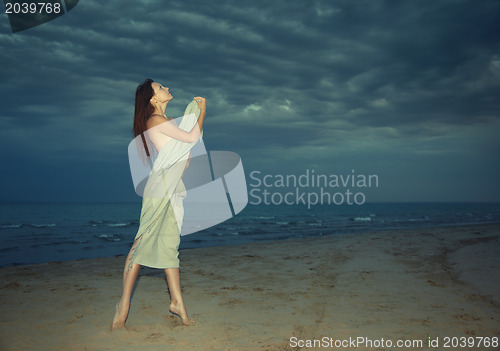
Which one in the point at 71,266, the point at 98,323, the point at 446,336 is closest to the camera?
the point at 446,336

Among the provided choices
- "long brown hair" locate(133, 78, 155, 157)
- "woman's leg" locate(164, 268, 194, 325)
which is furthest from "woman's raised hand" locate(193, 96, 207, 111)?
"woman's leg" locate(164, 268, 194, 325)

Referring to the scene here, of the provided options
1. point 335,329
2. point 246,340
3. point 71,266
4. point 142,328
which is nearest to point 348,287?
point 335,329

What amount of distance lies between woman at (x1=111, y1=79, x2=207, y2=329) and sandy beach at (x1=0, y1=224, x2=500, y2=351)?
1.51 ft

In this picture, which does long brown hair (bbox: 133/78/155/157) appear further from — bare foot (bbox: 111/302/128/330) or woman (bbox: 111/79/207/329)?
bare foot (bbox: 111/302/128/330)

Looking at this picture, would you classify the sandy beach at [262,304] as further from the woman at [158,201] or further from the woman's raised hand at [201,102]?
the woman's raised hand at [201,102]

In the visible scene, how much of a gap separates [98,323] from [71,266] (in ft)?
15.1

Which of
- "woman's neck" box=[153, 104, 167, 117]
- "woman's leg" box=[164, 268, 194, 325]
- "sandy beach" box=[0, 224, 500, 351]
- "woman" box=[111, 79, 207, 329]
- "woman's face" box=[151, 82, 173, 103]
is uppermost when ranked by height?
"woman's face" box=[151, 82, 173, 103]

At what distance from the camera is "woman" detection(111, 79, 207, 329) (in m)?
3.21

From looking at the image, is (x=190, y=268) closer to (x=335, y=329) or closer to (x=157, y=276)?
(x=157, y=276)

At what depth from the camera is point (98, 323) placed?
3594 millimetres

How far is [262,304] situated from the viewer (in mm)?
4262

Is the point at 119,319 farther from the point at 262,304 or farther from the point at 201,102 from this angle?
the point at 201,102

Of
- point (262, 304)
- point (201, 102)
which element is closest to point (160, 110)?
point (201, 102)

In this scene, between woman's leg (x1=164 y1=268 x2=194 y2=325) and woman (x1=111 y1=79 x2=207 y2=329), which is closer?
woman (x1=111 y1=79 x2=207 y2=329)
